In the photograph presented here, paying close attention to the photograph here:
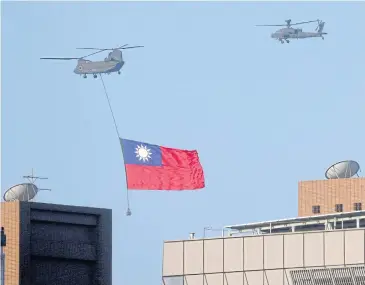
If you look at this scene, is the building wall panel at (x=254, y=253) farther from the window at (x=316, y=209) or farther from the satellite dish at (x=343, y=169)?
the window at (x=316, y=209)

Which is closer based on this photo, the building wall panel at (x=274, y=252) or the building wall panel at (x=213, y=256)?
the building wall panel at (x=274, y=252)

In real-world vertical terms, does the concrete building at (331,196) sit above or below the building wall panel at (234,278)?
above

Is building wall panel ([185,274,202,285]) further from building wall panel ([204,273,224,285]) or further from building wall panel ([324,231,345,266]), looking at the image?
building wall panel ([324,231,345,266])

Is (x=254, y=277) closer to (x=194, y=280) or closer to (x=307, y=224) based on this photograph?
(x=194, y=280)

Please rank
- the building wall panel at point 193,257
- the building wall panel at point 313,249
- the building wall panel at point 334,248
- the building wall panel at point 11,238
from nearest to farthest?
the building wall panel at point 334,248 → the building wall panel at point 313,249 → the building wall panel at point 193,257 → the building wall panel at point 11,238

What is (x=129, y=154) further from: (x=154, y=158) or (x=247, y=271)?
(x=247, y=271)

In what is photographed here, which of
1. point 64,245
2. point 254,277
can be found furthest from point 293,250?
point 64,245

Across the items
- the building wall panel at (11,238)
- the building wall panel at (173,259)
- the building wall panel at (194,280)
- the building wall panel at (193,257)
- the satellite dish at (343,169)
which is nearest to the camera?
the building wall panel at (194,280)

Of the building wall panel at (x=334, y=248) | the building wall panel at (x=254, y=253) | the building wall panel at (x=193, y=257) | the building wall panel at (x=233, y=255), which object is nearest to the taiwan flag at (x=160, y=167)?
the building wall panel at (x=193, y=257)
